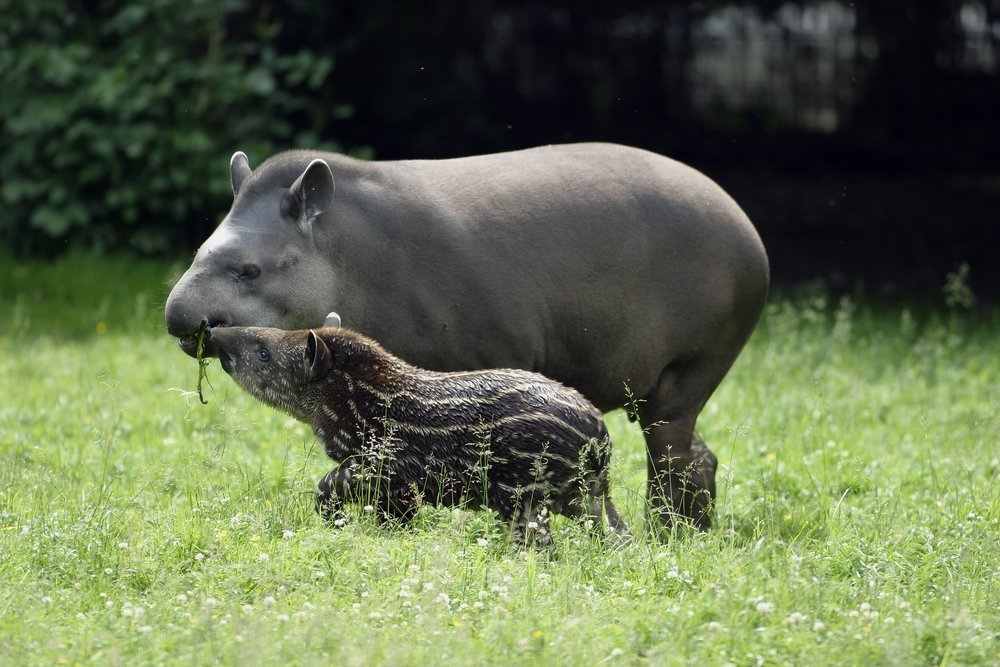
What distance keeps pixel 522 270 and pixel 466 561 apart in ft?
5.22

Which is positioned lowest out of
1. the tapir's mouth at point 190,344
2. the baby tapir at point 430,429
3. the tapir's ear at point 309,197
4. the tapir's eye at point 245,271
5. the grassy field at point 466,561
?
the grassy field at point 466,561

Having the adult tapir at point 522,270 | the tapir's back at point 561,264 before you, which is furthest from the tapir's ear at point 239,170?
the tapir's back at point 561,264

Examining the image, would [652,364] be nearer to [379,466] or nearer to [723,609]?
[379,466]

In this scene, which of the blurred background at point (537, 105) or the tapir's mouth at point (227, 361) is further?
the blurred background at point (537, 105)

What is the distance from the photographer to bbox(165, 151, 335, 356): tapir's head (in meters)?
5.61

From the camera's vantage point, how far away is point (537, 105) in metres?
17.0

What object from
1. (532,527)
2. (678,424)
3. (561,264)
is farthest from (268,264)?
(678,424)

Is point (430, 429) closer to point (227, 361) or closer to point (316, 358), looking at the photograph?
point (316, 358)

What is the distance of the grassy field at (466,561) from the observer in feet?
13.2

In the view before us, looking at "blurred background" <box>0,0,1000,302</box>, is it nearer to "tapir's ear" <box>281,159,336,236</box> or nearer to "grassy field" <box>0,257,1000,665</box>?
"grassy field" <box>0,257,1000,665</box>

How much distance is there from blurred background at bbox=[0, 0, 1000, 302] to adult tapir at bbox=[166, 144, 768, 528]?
2.95 m

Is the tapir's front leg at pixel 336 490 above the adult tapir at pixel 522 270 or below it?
below

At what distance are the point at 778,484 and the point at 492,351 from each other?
1620 mm

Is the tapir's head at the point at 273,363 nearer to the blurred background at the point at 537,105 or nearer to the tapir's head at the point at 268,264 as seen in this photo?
the tapir's head at the point at 268,264
